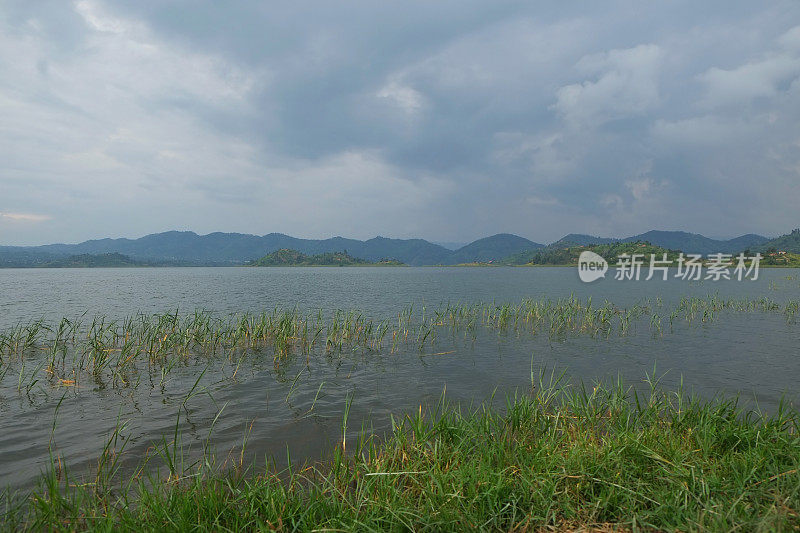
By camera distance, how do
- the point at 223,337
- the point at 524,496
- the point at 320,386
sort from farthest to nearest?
the point at 223,337 → the point at 320,386 → the point at 524,496

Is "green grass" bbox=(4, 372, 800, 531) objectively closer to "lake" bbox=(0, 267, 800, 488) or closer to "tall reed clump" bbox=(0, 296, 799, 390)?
"lake" bbox=(0, 267, 800, 488)

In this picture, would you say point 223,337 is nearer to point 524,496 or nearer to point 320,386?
point 320,386

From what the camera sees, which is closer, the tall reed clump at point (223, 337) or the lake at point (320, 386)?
the lake at point (320, 386)

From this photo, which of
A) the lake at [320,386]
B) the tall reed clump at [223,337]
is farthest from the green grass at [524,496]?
the tall reed clump at [223,337]

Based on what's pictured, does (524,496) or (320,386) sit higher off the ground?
(524,496)

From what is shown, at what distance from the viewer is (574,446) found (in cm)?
562

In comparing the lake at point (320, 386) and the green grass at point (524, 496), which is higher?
the green grass at point (524, 496)

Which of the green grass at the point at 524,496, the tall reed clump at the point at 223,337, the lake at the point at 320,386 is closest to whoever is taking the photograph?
the green grass at the point at 524,496

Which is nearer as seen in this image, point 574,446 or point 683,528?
point 683,528

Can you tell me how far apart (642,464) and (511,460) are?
Answer: 1842 mm

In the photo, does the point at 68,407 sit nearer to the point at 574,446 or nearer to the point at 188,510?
the point at 188,510

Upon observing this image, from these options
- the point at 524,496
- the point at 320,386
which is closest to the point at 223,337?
the point at 320,386

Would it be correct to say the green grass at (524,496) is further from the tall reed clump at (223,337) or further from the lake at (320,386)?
the tall reed clump at (223,337)

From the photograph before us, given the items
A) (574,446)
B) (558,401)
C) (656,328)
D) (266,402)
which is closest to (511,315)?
(656,328)
